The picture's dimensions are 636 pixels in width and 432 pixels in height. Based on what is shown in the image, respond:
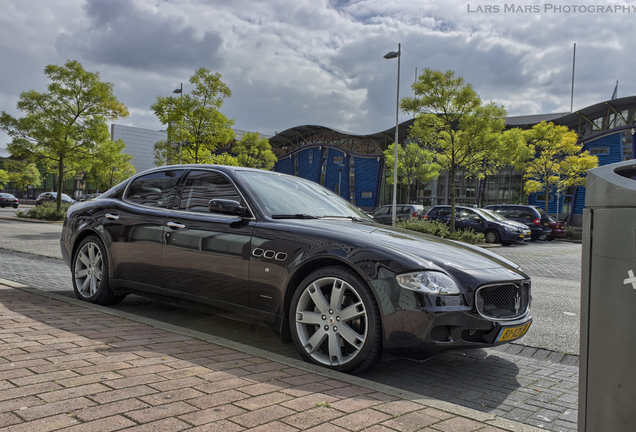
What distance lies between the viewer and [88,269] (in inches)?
209

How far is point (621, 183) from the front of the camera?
171cm

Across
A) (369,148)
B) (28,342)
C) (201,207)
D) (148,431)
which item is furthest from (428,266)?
(369,148)

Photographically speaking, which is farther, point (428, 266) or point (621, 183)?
point (428, 266)

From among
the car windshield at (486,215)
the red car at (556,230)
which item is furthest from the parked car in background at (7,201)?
the red car at (556,230)

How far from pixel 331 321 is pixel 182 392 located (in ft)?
3.66

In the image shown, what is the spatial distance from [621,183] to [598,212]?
0.41 feet

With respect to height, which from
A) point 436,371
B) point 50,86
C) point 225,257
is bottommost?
point 436,371

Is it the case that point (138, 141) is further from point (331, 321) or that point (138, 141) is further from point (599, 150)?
point (331, 321)

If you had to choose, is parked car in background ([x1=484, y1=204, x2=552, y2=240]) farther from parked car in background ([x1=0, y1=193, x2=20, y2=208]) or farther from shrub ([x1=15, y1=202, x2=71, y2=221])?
parked car in background ([x1=0, y1=193, x2=20, y2=208])

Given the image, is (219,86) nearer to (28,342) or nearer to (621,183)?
(28,342)

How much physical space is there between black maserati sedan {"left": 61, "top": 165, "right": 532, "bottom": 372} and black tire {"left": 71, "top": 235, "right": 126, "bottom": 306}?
0.02 m

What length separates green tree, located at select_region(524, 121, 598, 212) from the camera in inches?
1217

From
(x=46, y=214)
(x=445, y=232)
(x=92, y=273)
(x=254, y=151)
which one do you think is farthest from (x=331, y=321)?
(x=254, y=151)

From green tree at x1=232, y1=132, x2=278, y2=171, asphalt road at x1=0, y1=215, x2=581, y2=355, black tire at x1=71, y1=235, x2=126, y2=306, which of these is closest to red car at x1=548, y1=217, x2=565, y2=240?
asphalt road at x1=0, y1=215, x2=581, y2=355
